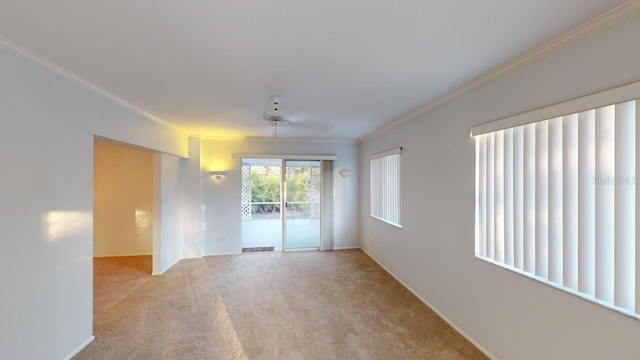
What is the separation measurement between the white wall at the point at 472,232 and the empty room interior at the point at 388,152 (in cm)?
1

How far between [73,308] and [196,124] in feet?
9.14

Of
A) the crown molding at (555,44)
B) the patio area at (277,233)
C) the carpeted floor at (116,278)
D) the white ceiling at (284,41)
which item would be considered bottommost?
the carpeted floor at (116,278)

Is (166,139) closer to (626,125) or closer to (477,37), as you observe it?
(477,37)

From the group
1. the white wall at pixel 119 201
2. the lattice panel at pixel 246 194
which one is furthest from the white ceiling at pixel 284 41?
the lattice panel at pixel 246 194

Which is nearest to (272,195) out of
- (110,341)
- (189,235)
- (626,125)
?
(189,235)

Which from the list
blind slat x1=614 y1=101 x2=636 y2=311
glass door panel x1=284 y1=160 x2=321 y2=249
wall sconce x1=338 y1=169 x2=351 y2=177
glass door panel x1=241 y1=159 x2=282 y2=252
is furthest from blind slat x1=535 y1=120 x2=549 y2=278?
glass door panel x1=241 y1=159 x2=282 y2=252

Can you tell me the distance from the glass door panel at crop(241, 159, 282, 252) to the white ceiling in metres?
3.59

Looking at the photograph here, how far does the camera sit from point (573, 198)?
65.3 inches

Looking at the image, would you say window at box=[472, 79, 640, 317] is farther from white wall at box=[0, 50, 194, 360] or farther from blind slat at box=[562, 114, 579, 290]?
white wall at box=[0, 50, 194, 360]

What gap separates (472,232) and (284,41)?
2.29 meters

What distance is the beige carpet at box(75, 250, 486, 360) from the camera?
2.38 meters

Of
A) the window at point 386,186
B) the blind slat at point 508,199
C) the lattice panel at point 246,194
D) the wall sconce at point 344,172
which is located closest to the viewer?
the blind slat at point 508,199

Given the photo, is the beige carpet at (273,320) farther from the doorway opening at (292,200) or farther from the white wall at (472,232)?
the doorway opening at (292,200)

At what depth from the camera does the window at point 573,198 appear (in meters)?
1.41
